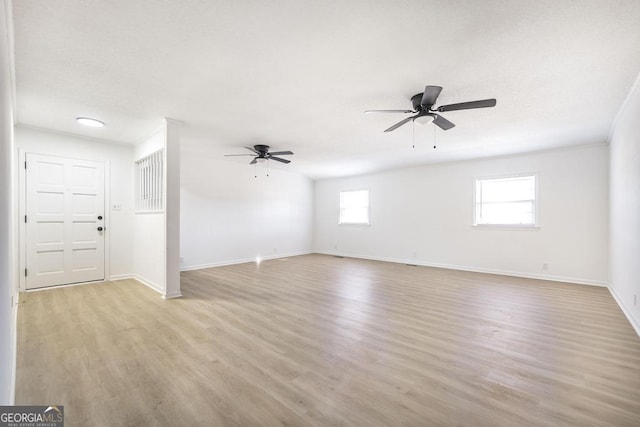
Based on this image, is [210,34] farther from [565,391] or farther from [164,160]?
[565,391]

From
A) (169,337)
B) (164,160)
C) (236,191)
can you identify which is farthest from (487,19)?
(236,191)

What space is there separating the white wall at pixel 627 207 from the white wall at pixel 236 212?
21.4 feet

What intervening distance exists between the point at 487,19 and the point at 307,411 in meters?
2.86

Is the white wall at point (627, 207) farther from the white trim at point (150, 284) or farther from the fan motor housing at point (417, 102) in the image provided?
the white trim at point (150, 284)

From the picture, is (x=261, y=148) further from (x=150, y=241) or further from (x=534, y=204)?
(x=534, y=204)

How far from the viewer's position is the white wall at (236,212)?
6176 millimetres

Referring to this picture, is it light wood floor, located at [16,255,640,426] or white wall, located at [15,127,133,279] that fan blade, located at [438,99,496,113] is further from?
white wall, located at [15,127,133,279]

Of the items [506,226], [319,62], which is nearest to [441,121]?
[319,62]

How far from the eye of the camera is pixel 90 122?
392 cm

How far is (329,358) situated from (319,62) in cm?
259

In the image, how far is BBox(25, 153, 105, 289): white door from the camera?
4266mm

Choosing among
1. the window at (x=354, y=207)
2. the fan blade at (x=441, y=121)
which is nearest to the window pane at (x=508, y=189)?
the window at (x=354, y=207)

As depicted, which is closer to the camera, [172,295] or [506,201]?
[172,295]

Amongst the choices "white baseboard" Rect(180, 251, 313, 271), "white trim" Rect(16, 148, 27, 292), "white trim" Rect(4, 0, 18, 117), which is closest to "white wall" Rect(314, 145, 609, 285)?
"white baseboard" Rect(180, 251, 313, 271)
